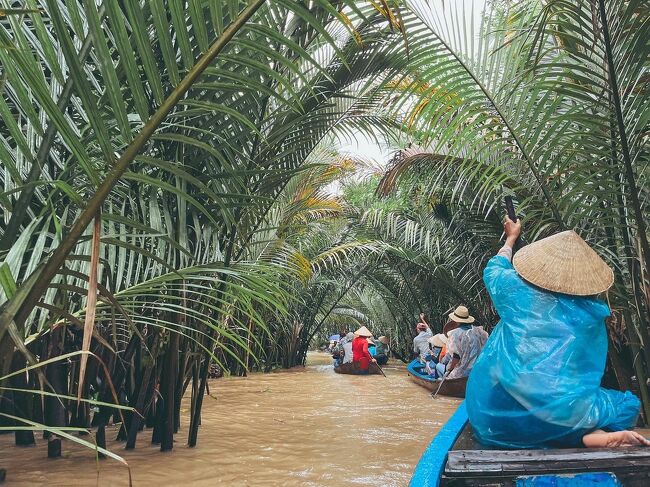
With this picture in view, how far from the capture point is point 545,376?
2160mm

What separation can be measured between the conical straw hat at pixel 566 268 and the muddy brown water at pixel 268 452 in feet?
4.85

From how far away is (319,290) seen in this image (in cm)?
1316

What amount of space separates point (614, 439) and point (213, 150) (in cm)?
187

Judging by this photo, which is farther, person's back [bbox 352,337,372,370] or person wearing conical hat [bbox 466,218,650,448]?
person's back [bbox 352,337,372,370]

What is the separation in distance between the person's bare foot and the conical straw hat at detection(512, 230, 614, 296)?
55 cm

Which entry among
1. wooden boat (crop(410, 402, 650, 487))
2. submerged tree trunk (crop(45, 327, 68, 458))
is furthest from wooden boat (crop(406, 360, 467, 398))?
wooden boat (crop(410, 402, 650, 487))

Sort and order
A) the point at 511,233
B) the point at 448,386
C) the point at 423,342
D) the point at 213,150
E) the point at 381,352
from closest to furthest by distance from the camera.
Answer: the point at 213,150 < the point at 511,233 < the point at 448,386 < the point at 423,342 < the point at 381,352

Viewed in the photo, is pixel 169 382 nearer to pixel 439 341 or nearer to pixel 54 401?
pixel 54 401

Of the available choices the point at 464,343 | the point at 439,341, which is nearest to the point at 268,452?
the point at 464,343

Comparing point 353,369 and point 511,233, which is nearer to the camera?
point 511,233

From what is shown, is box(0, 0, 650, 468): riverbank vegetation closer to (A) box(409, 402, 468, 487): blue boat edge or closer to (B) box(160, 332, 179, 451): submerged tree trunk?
(B) box(160, 332, 179, 451): submerged tree trunk

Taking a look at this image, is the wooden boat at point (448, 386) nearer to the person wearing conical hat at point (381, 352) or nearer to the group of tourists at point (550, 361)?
the group of tourists at point (550, 361)

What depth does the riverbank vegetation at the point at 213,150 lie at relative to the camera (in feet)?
3.64

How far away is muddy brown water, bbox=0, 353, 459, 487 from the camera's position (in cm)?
291
